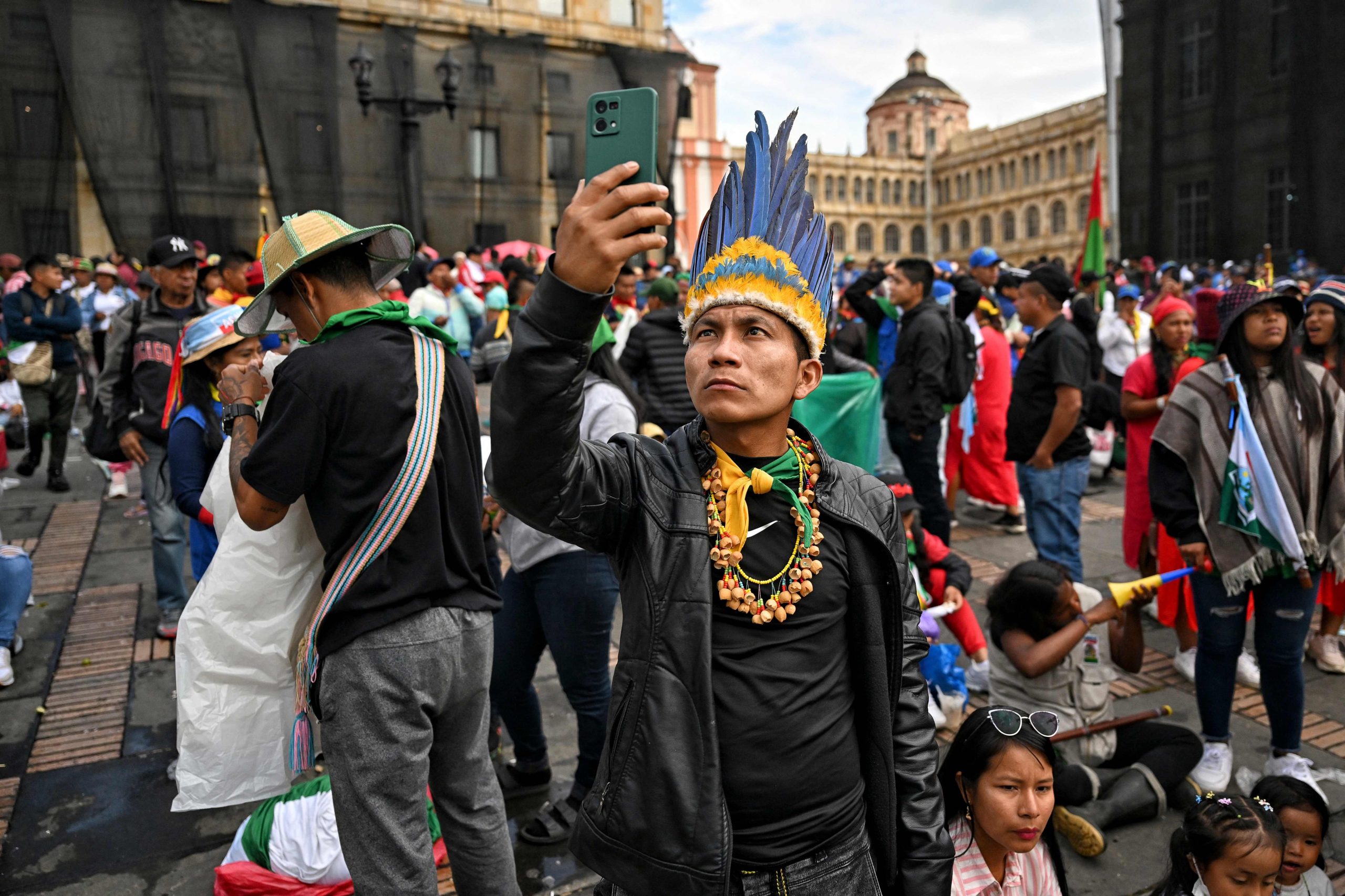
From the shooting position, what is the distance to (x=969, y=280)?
7074 mm

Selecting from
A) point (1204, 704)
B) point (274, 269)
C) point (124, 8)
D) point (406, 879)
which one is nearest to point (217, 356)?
point (274, 269)

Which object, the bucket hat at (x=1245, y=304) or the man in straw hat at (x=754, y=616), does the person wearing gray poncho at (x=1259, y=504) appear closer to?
the bucket hat at (x=1245, y=304)

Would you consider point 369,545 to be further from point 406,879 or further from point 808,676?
point 808,676

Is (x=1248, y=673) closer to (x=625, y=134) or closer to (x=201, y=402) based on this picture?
(x=625, y=134)

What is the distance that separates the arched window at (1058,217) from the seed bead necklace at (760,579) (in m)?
74.9

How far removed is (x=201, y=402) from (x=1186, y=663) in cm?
469

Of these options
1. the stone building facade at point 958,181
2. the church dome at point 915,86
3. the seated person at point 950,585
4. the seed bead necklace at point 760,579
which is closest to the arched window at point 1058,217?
the stone building facade at point 958,181

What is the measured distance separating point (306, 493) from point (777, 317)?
1229 millimetres

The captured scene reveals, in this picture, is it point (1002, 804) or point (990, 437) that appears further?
point (990, 437)

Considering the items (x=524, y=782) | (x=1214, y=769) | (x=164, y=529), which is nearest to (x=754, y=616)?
(x=524, y=782)

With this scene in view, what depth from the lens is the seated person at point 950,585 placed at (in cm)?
421

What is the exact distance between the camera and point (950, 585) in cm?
424

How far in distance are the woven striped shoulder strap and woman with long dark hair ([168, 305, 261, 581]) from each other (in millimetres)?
1486

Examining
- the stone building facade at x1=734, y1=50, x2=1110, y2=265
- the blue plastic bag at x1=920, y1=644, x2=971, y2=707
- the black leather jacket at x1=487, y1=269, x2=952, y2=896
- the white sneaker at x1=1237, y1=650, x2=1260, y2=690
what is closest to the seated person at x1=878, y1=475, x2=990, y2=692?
the blue plastic bag at x1=920, y1=644, x2=971, y2=707
